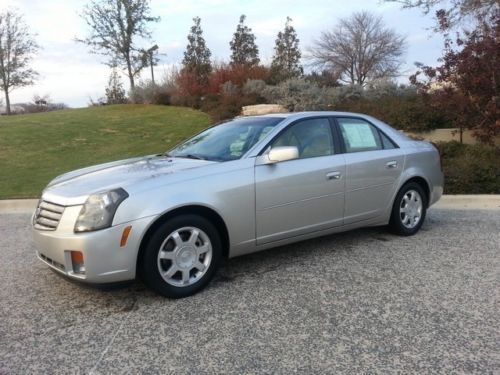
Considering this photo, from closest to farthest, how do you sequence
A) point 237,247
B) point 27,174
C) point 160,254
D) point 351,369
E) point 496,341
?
point 351,369, point 496,341, point 160,254, point 237,247, point 27,174

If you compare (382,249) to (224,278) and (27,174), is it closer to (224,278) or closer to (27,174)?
(224,278)

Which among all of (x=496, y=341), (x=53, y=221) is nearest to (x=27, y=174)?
(x=53, y=221)

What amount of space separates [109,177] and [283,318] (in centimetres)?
182

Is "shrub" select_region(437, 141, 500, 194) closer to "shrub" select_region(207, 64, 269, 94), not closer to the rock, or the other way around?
the rock

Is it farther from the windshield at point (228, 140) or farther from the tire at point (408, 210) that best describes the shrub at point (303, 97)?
the windshield at point (228, 140)

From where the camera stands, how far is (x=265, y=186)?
4.16 m

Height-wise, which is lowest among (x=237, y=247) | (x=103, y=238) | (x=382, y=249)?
(x=382, y=249)

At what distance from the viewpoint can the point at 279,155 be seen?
413cm

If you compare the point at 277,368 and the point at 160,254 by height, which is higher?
the point at 160,254

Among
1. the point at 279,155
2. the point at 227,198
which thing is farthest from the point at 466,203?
the point at 227,198

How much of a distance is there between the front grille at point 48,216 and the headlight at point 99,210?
26 centimetres

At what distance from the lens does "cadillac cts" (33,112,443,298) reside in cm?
350

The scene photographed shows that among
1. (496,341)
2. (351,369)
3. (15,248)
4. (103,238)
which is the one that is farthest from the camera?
(15,248)

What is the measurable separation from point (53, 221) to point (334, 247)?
9.48 ft
